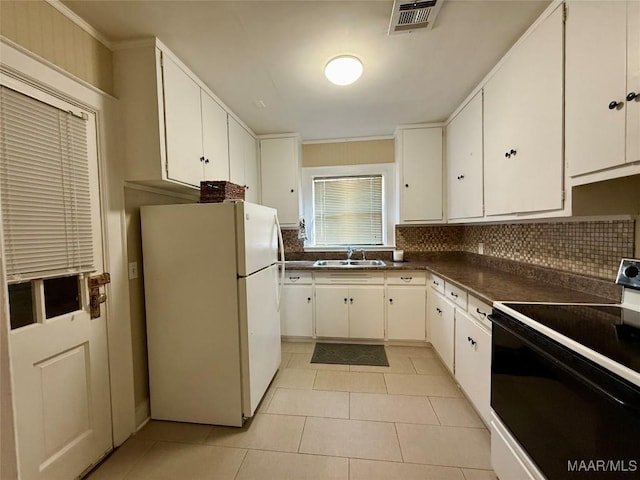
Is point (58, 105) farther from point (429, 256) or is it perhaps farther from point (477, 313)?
point (429, 256)

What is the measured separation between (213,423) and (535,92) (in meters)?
2.85

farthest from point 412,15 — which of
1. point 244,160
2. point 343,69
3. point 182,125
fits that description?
point 244,160

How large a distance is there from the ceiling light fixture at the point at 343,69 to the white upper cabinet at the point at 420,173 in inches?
53.2

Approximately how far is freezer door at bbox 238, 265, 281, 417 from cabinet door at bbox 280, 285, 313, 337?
659 mm

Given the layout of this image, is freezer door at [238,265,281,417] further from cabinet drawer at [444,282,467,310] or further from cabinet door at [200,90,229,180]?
cabinet drawer at [444,282,467,310]

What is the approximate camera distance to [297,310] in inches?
119

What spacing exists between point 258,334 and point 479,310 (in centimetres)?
148

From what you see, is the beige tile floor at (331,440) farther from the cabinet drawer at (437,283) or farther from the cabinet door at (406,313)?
the cabinet drawer at (437,283)

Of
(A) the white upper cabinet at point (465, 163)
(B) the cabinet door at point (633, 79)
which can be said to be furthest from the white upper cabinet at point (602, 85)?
(A) the white upper cabinet at point (465, 163)

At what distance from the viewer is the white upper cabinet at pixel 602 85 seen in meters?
1.02

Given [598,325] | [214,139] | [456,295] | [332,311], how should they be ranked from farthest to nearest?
1. [332,311]
2. [214,139]
3. [456,295]
4. [598,325]

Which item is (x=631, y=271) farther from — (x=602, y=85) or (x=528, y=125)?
(x=528, y=125)

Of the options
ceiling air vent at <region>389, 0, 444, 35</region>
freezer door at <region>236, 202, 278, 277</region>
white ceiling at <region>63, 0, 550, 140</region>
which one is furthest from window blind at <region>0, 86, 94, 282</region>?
ceiling air vent at <region>389, 0, 444, 35</region>

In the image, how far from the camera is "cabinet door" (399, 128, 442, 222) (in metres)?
3.04
